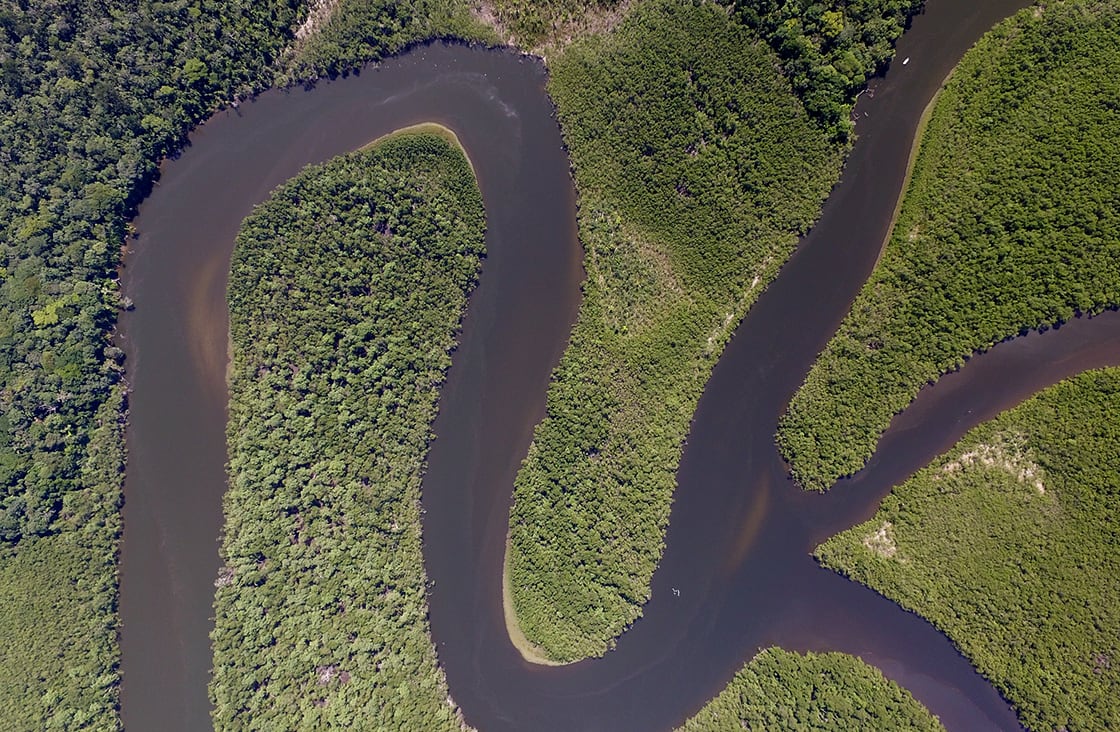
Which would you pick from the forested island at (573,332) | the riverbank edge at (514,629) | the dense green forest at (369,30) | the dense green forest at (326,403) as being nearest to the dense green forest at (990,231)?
the forested island at (573,332)

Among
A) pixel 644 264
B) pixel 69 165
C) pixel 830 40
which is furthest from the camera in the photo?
pixel 644 264

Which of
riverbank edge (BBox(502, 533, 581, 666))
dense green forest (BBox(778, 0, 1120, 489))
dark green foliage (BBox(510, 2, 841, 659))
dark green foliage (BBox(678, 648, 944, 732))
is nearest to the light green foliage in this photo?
dark green foliage (BBox(510, 2, 841, 659))

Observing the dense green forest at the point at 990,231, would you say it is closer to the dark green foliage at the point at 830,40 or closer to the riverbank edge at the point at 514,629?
the dark green foliage at the point at 830,40

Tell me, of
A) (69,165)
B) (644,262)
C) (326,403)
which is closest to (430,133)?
(644,262)

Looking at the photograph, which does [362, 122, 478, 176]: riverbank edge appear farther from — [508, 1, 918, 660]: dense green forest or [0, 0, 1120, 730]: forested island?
[508, 1, 918, 660]: dense green forest

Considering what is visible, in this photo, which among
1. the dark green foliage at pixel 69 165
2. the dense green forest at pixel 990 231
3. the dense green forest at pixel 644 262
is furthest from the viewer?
the dark green foliage at pixel 69 165

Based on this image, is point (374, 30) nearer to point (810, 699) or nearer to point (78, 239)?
point (78, 239)
